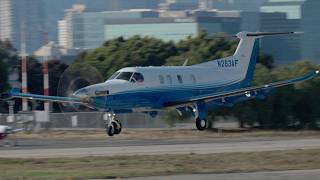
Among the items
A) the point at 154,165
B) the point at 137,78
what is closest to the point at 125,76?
the point at 137,78

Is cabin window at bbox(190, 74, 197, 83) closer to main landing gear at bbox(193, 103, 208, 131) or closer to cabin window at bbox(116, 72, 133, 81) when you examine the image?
main landing gear at bbox(193, 103, 208, 131)

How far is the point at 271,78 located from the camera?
207 ft

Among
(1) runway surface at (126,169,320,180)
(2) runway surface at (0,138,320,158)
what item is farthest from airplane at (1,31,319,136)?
(1) runway surface at (126,169,320,180)

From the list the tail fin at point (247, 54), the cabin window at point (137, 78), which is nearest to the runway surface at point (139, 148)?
the cabin window at point (137, 78)

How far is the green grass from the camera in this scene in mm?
27991

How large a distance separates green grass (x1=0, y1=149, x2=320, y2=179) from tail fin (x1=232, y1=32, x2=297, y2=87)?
63.1 feet

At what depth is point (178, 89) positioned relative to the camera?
5119 cm

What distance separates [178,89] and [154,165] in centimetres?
2067

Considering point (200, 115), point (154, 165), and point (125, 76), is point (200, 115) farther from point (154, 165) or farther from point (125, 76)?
point (154, 165)

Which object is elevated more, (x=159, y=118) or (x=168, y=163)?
(x=168, y=163)

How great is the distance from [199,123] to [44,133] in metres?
10.3

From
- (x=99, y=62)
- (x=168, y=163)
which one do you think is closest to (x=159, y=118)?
(x=99, y=62)

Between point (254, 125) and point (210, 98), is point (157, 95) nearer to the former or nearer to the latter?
point (210, 98)

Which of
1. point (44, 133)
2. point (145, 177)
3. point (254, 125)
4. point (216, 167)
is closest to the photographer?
point (145, 177)
